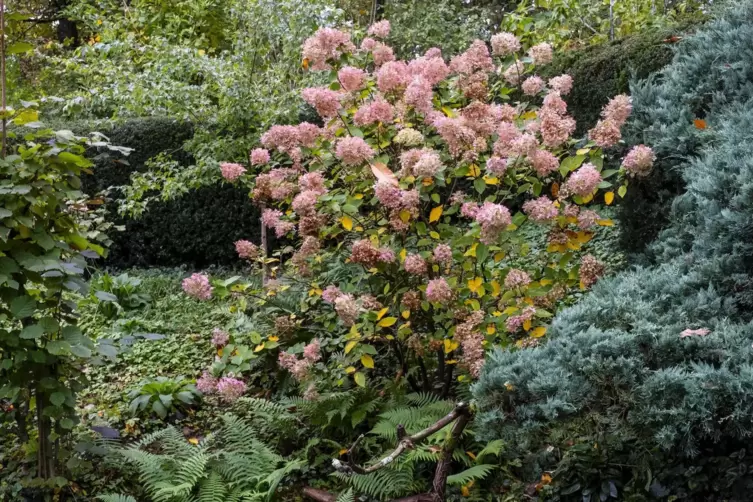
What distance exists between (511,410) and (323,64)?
2102 millimetres

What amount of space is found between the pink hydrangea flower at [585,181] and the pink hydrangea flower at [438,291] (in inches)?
28.2

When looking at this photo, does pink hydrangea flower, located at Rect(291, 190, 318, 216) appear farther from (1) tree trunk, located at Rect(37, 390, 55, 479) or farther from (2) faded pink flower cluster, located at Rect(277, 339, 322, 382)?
(1) tree trunk, located at Rect(37, 390, 55, 479)

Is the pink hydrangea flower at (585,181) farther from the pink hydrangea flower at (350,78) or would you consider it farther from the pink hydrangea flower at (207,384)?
the pink hydrangea flower at (207,384)

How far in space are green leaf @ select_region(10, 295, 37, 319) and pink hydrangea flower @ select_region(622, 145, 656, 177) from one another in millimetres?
2751

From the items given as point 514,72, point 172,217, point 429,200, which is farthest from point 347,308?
point 172,217

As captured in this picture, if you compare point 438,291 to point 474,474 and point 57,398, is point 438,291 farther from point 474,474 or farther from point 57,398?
point 57,398

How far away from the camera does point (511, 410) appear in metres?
2.69

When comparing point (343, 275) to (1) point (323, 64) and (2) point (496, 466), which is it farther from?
(2) point (496, 466)

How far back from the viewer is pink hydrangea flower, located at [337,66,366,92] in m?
3.57

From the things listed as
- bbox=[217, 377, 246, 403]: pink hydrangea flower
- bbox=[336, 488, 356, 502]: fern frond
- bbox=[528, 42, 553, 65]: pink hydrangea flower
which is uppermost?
bbox=[528, 42, 553, 65]: pink hydrangea flower

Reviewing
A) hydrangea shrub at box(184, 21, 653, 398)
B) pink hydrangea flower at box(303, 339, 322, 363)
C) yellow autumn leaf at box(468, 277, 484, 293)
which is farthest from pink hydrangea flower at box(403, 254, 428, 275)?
pink hydrangea flower at box(303, 339, 322, 363)

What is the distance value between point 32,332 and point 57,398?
1.10 ft

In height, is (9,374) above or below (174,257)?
above

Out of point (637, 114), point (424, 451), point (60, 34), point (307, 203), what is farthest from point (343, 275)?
point (60, 34)
